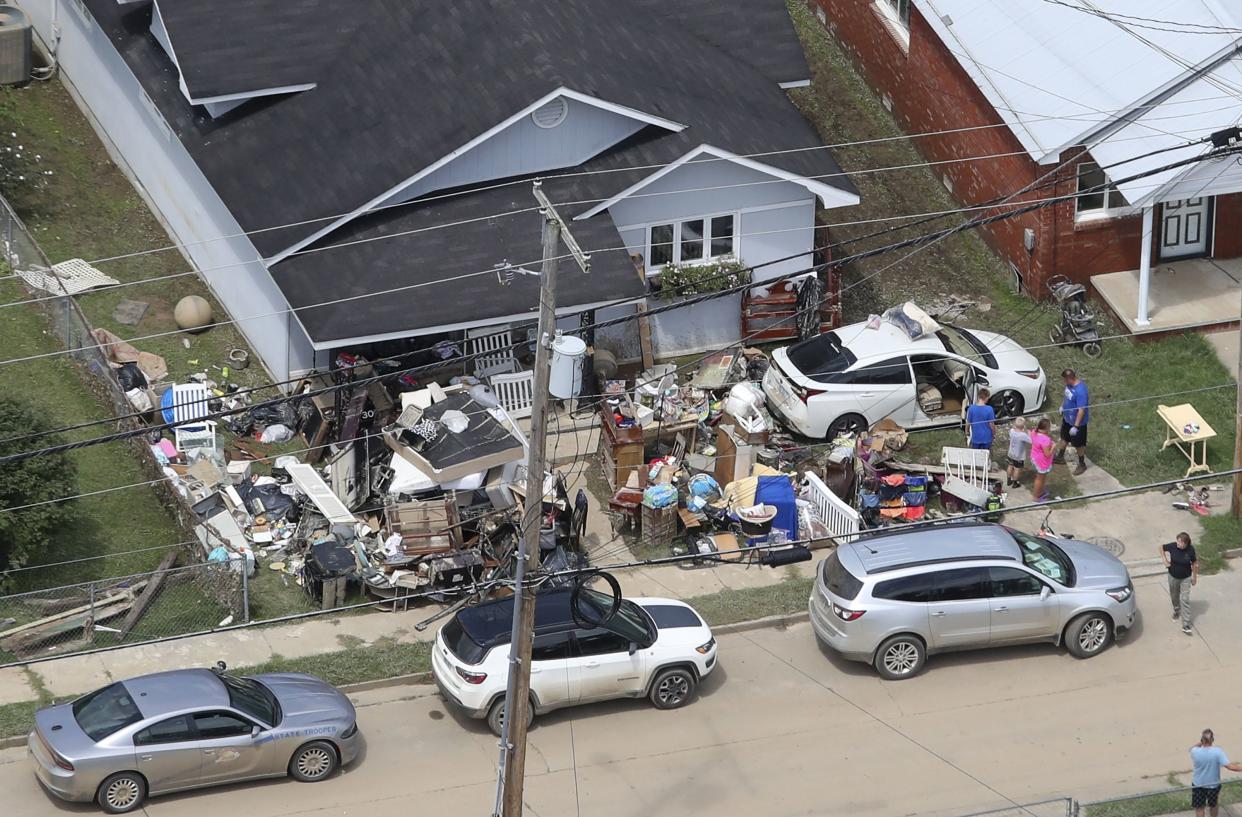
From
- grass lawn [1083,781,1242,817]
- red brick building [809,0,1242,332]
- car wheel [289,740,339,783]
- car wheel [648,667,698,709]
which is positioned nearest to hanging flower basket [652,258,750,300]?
red brick building [809,0,1242,332]

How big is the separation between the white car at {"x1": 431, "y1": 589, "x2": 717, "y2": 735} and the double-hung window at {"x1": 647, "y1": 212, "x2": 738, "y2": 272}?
8938mm

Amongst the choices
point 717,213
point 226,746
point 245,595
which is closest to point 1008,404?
point 717,213

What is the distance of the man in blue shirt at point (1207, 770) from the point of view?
73.6 ft

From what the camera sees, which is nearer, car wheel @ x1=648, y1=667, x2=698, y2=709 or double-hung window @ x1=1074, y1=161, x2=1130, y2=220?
car wheel @ x1=648, y1=667, x2=698, y2=709

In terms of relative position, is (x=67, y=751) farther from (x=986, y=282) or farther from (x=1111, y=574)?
(x=986, y=282)

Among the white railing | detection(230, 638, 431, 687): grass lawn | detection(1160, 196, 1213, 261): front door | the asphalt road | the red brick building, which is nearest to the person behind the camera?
the asphalt road

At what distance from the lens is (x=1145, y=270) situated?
3206cm

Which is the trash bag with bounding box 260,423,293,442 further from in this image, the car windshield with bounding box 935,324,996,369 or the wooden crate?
the car windshield with bounding box 935,324,996,369

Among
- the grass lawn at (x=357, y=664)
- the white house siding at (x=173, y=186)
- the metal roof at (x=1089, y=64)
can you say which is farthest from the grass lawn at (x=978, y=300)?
the white house siding at (x=173, y=186)

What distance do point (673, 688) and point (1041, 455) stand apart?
23.8 ft

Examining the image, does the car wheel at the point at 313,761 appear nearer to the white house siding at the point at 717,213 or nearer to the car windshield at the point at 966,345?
the white house siding at the point at 717,213

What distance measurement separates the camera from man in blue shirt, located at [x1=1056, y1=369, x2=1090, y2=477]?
29484 mm

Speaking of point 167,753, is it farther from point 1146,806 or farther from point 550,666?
point 1146,806

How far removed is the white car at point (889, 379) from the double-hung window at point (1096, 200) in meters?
3.33
